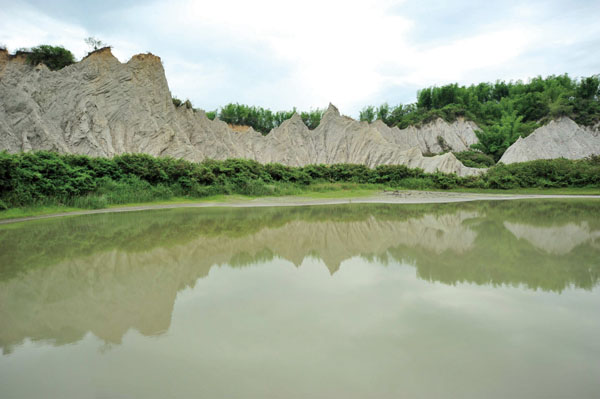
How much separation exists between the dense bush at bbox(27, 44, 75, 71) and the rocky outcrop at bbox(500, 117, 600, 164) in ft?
145

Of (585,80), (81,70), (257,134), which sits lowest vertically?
(257,134)

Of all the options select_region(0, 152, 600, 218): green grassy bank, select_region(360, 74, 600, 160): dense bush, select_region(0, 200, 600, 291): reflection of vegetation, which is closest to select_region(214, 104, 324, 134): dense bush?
select_region(360, 74, 600, 160): dense bush

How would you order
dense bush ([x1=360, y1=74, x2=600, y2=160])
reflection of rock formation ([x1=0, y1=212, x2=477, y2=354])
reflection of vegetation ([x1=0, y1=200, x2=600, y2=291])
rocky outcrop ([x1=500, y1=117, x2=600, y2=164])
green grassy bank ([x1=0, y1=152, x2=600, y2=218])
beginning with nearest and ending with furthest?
1. reflection of rock formation ([x1=0, y1=212, x2=477, y2=354])
2. reflection of vegetation ([x1=0, y1=200, x2=600, y2=291])
3. green grassy bank ([x1=0, y1=152, x2=600, y2=218])
4. rocky outcrop ([x1=500, y1=117, x2=600, y2=164])
5. dense bush ([x1=360, y1=74, x2=600, y2=160])

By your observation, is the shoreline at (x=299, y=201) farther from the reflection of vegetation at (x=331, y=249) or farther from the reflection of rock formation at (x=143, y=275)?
the reflection of rock formation at (x=143, y=275)

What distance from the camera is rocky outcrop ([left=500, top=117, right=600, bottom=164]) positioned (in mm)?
35531

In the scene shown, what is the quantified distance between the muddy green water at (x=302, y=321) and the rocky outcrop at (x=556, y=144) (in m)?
34.0

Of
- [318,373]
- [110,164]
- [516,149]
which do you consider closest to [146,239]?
[318,373]

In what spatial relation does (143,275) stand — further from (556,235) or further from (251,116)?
(251,116)

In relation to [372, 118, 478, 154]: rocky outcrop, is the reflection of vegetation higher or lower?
lower

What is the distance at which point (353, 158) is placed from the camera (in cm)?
3897

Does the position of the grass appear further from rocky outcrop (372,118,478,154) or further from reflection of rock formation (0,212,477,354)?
rocky outcrop (372,118,478,154)

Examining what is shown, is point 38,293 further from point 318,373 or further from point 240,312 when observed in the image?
point 318,373

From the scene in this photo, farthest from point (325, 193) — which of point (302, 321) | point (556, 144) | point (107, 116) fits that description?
point (556, 144)

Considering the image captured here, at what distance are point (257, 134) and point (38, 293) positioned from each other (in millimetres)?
37823
